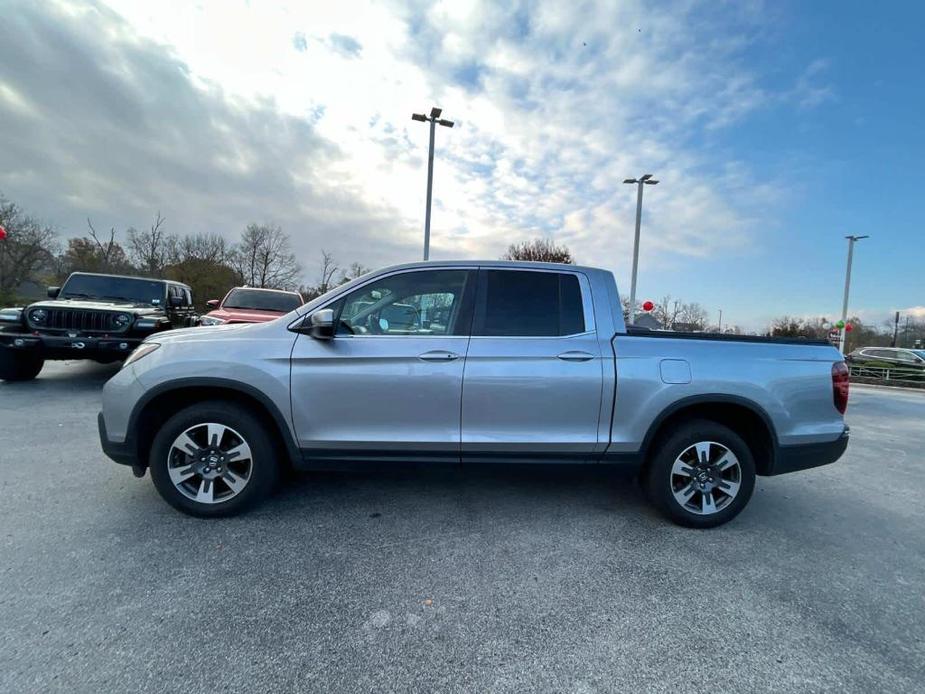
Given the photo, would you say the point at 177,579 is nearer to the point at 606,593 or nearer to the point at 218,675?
the point at 218,675

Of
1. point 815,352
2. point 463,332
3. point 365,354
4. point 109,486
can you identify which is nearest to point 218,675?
point 365,354

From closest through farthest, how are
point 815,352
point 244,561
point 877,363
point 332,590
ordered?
point 332,590 → point 244,561 → point 815,352 → point 877,363

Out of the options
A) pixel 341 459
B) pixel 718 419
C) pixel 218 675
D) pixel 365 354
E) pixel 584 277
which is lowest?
pixel 218 675

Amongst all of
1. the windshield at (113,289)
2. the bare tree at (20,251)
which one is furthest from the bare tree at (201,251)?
the windshield at (113,289)

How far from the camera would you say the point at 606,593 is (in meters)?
2.40

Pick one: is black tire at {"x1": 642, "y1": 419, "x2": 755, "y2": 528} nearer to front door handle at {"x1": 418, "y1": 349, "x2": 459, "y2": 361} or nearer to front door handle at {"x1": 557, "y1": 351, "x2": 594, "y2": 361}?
front door handle at {"x1": 557, "y1": 351, "x2": 594, "y2": 361}

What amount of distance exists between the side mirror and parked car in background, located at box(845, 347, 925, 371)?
101ft

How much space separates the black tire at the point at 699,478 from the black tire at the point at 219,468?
9.17 feet

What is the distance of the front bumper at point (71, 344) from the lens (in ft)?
21.2

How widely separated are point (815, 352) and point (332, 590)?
3721 millimetres

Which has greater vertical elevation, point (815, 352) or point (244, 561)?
point (815, 352)

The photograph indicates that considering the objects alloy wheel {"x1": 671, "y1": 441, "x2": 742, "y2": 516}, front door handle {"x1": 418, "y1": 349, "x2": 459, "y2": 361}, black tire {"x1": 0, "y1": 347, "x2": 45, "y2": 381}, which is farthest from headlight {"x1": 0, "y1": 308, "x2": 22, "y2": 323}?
alloy wheel {"x1": 671, "y1": 441, "x2": 742, "y2": 516}

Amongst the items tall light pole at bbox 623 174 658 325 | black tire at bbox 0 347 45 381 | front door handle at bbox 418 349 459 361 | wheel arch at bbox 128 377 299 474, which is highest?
tall light pole at bbox 623 174 658 325

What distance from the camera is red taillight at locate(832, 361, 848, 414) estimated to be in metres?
3.17
